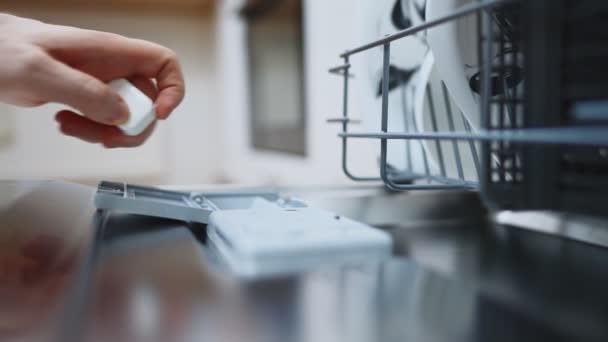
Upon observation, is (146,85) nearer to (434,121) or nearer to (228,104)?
(434,121)

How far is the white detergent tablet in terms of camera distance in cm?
39

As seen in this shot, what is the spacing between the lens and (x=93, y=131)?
1.44 ft

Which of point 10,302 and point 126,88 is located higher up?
point 126,88

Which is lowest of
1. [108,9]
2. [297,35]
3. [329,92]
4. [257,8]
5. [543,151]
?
[543,151]

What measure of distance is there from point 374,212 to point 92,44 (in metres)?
0.32

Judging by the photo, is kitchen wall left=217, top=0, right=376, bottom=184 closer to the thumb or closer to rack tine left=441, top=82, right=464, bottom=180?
rack tine left=441, top=82, right=464, bottom=180

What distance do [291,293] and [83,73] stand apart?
228mm

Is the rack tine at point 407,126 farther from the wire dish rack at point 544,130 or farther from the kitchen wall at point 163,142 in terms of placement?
the kitchen wall at point 163,142

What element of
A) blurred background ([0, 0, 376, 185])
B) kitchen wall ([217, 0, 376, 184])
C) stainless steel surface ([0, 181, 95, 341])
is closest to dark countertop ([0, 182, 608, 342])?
stainless steel surface ([0, 181, 95, 341])

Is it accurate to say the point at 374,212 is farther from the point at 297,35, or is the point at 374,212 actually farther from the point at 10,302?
the point at 297,35

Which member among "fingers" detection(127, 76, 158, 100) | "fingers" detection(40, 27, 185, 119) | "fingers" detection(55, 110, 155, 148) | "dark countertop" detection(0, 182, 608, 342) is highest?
"fingers" detection(40, 27, 185, 119)

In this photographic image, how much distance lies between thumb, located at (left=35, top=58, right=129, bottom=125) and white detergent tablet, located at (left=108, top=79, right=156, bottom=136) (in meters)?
0.02

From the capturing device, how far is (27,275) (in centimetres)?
29

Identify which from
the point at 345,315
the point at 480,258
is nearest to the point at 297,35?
the point at 480,258
